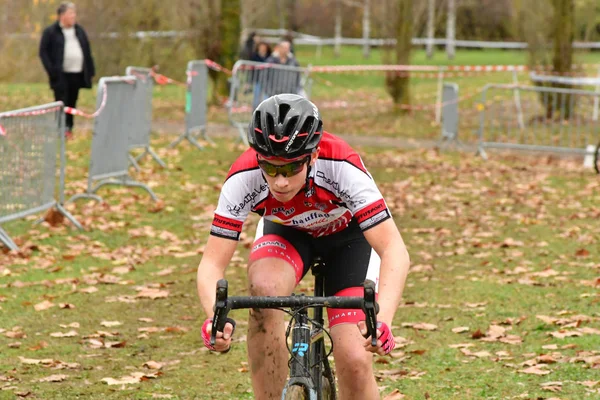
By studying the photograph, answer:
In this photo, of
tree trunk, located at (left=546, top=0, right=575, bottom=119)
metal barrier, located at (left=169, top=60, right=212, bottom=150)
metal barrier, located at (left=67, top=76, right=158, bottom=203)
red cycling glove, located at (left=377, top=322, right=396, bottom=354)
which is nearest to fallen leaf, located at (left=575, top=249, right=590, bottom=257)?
metal barrier, located at (left=67, top=76, right=158, bottom=203)

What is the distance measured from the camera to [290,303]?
3.70m

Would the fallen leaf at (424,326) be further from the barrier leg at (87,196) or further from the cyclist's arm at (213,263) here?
the barrier leg at (87,196)

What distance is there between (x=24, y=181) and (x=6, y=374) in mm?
4056

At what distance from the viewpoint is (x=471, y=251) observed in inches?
435

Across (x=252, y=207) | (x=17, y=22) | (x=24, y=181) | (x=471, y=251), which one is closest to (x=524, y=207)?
(x=471, y=251)

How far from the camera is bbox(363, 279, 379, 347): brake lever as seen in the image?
11.7 ft

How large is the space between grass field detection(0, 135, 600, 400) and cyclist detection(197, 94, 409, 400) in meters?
1.86

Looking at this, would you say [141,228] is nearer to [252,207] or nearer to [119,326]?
[119,326]

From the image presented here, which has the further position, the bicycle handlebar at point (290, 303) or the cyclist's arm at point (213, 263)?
the cyclist's arm at point (213, 263)

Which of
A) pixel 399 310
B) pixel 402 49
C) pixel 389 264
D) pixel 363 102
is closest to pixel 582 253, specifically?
pixel 399 310

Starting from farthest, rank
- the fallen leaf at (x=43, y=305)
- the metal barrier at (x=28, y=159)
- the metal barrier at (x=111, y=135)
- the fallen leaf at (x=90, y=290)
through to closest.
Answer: the metal barrier at (x=111, y=135) < the metal barrier at (x=28, y=159) < the fallen leaf at (x=90, y=290) < the fallen leaf at (x=43, y=305)

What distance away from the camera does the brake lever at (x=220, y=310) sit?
3.58 meters

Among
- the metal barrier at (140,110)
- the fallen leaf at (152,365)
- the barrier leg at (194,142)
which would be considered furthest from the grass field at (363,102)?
the fallen leaf at (152,365)

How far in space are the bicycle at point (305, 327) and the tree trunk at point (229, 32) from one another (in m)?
23.2
